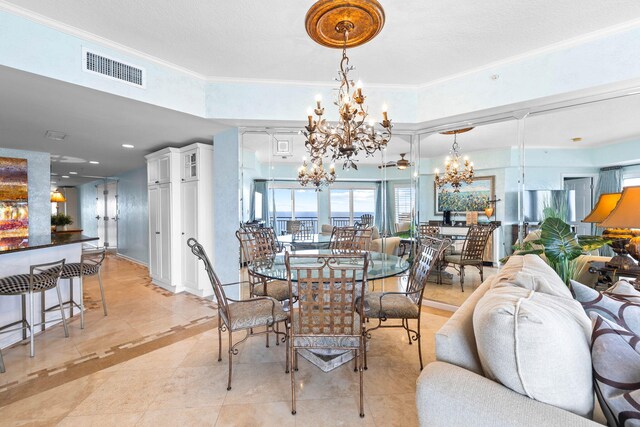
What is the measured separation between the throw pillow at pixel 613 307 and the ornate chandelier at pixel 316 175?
9.27 feet

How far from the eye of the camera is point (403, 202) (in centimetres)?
408

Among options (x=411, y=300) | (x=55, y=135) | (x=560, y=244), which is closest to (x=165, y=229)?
(x=55, y=135)

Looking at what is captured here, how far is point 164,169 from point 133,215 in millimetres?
3501

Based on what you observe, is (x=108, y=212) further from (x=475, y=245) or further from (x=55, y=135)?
(x=475, y=245)

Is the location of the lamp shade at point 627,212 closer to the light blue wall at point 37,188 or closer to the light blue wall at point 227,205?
the light blue wall at point 227,205

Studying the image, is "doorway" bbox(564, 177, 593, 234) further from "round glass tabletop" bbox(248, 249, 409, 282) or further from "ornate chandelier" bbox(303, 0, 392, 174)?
"ornate chandelier" bbox(303, 0, 392, 174)

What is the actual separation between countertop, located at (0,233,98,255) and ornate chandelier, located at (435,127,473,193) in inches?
182

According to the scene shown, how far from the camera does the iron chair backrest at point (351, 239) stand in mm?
3629

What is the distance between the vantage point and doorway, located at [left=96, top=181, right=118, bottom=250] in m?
8.30

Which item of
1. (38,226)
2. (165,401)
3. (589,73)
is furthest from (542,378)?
(38,226)

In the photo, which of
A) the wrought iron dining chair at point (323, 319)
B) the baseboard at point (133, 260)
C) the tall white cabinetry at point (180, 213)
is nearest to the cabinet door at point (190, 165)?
the tall white cabinetry at point (180, 213)

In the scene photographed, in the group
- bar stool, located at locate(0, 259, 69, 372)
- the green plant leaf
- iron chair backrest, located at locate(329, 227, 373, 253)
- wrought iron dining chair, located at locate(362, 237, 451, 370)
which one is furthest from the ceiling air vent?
the green plant leaf

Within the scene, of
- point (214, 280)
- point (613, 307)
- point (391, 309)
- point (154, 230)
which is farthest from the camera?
point (154, 230)

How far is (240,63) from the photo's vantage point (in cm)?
287
